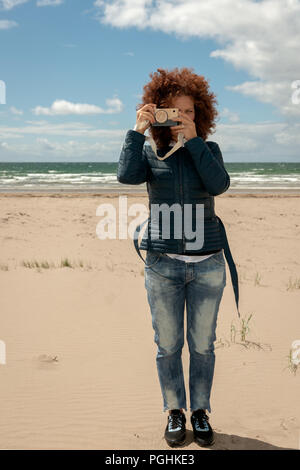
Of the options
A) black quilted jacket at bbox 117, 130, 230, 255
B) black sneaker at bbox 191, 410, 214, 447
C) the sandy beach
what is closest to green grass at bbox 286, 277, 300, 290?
the sandy beach

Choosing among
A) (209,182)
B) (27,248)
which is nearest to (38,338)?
(209,182)

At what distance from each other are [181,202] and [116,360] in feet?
7.64

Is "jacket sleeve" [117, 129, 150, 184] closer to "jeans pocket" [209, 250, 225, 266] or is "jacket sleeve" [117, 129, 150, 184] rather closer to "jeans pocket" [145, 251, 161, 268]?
"jeans pocket" [145, 251, 161, 268]

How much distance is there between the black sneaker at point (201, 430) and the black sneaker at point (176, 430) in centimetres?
8

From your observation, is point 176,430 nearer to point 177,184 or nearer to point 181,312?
point 181,312

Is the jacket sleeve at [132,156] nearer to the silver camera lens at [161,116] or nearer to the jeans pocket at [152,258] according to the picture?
the silver camera lens at [161,116]

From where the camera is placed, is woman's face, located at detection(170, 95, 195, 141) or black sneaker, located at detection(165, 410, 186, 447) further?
black sneaker, located at detection(165, 410, 186, 447)

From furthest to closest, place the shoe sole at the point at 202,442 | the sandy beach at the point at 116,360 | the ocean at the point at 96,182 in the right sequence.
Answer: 1. the ocean at the point at 96,182
2. the sandy beach at the point at 116,360
3. the shoe sole at the point at 202,442

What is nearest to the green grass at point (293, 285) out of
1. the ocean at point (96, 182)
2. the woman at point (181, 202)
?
the woman at point (181, 202)

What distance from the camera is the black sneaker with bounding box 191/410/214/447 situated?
2.85 metres

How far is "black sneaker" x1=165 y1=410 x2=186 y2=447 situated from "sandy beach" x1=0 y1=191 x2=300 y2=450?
8 centimetres

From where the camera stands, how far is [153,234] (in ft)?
8.63

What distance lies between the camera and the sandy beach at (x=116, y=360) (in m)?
3.13
